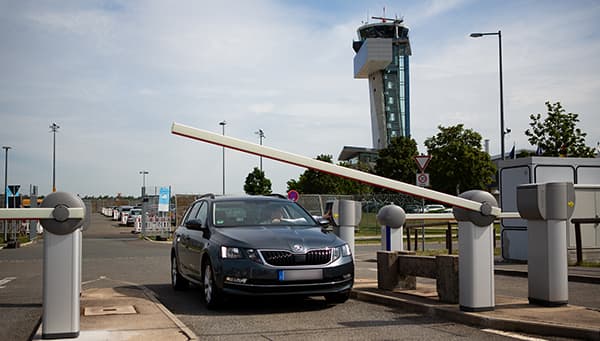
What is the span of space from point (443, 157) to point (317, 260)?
4956 cm

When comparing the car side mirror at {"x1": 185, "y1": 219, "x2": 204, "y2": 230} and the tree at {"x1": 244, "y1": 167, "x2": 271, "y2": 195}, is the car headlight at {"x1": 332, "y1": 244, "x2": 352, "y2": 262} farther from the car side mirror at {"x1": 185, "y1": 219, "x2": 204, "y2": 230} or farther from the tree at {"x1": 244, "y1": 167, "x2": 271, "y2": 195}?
the tree at {"x1": 244, "y1": 167, "x2": 271, "y2": 195}

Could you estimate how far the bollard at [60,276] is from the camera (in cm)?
644

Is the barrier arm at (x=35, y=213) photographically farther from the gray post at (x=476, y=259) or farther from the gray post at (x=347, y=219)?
the gray post at (x=347, y=219)

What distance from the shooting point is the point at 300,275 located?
8.28 meters

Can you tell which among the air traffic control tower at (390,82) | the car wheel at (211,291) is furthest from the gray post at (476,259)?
the air traffic control tower at (390,82)

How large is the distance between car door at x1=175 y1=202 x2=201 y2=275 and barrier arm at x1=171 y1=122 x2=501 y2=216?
11.9ft

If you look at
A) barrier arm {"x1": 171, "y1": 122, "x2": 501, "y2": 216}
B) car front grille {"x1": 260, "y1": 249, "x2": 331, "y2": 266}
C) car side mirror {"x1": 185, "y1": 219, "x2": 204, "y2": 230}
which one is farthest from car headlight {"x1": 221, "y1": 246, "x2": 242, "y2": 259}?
barrier arm {"x1": 171, "y1": 122, "x2": 501, "y2": 216}

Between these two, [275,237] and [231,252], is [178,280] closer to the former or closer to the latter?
[231,252]

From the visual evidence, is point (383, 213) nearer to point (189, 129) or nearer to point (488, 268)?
point (488, 268)

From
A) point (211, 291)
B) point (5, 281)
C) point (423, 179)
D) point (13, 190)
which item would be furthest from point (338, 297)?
point (13, 190)

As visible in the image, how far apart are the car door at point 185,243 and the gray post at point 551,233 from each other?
4977mm

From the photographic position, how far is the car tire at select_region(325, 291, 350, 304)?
28.7 feet

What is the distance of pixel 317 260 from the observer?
8477 mm

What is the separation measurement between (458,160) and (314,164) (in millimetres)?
50311
